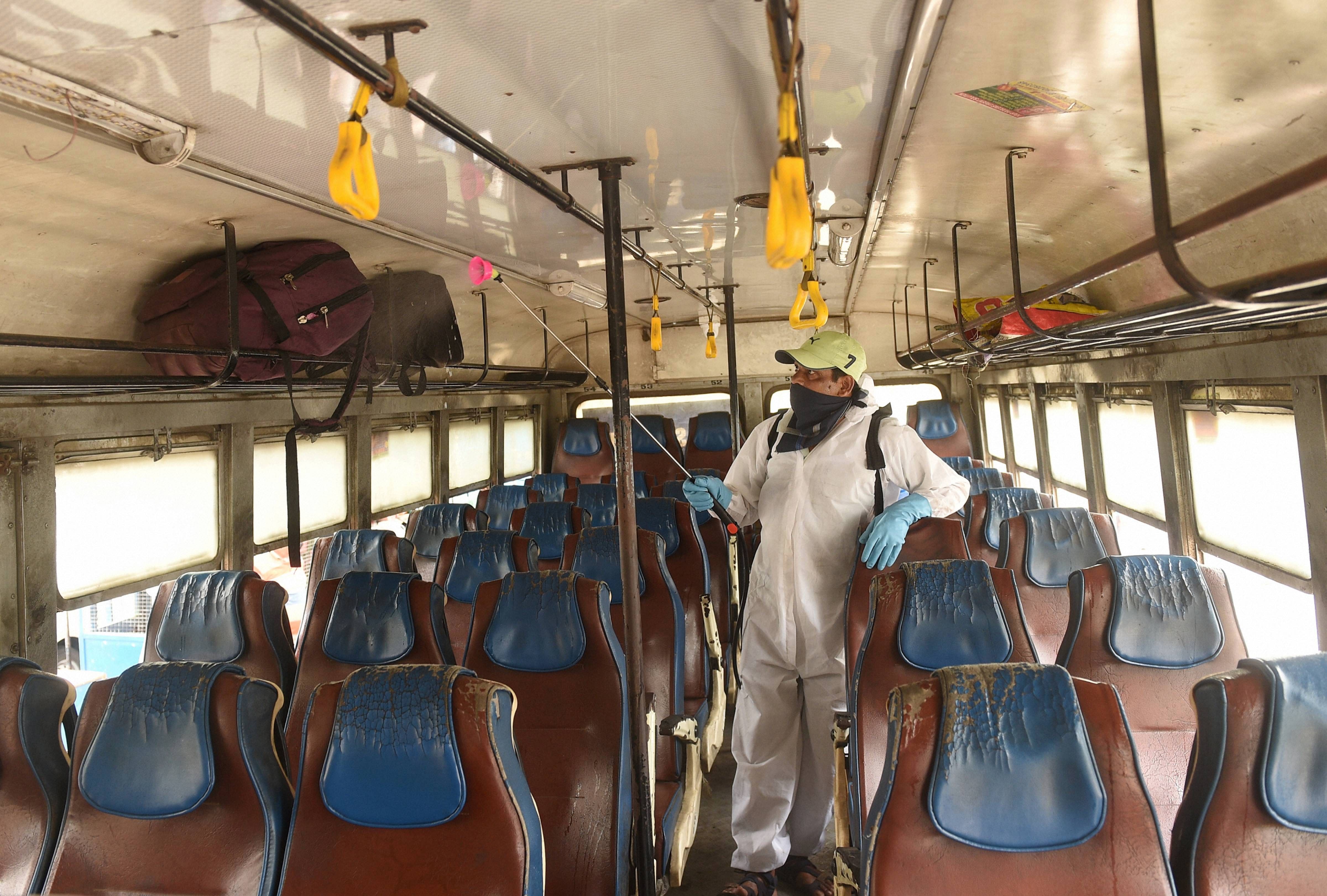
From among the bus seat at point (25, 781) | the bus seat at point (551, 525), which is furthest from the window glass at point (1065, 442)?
the bus seat at point (25, 781)

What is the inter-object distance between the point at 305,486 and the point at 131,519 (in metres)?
1.49

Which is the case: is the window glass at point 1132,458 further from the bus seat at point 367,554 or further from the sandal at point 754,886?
the bus seat at point 367,554

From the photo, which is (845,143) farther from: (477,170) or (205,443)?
(205,443)

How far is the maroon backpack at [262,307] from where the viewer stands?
10.9 feet

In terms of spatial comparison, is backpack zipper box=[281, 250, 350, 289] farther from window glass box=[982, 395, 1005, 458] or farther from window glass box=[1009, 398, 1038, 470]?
window glass box=[982, 395, 1005, 458]

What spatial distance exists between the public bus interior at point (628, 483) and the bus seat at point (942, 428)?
11.8 feet

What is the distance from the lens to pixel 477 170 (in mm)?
3002

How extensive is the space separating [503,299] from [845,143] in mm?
3663

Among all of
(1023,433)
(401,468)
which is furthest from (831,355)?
(1023,433)

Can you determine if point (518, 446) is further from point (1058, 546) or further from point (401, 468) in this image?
point (1058, 546)

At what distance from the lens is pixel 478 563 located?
3.75 meters

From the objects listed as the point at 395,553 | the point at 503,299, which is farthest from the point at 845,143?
the point at 503,299

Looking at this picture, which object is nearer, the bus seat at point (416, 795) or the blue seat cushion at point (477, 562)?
the bus seat at point (416, 795)

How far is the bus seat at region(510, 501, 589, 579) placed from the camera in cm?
485
